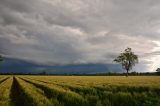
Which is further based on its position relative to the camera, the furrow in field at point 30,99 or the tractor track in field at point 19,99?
the tractor track in field at point 19,99

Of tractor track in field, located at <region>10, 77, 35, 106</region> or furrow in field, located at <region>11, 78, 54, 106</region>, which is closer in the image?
furrow in field, located at <region>11, 78, 54, 106</region>

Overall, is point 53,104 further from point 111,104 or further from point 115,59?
point 115,59

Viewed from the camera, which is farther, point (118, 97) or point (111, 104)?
point (118, 97)

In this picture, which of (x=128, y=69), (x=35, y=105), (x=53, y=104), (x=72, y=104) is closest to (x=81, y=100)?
(x=72, y=104)

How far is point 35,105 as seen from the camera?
15.6m

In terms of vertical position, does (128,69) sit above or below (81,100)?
above

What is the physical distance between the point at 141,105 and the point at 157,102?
3.28 ft

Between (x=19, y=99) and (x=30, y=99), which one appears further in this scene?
(x=19, y=99)

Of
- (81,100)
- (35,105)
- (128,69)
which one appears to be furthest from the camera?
(128,69)

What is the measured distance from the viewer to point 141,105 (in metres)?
14.6

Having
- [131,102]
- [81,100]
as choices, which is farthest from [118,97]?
[81,100]

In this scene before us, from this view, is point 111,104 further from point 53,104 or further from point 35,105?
point 35,105

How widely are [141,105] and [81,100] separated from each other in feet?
13.8

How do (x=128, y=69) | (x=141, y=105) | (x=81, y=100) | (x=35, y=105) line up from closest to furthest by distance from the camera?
(x=141, y=105), (x=35, y=105), (x=81, y=100), (x=128, y=69)
